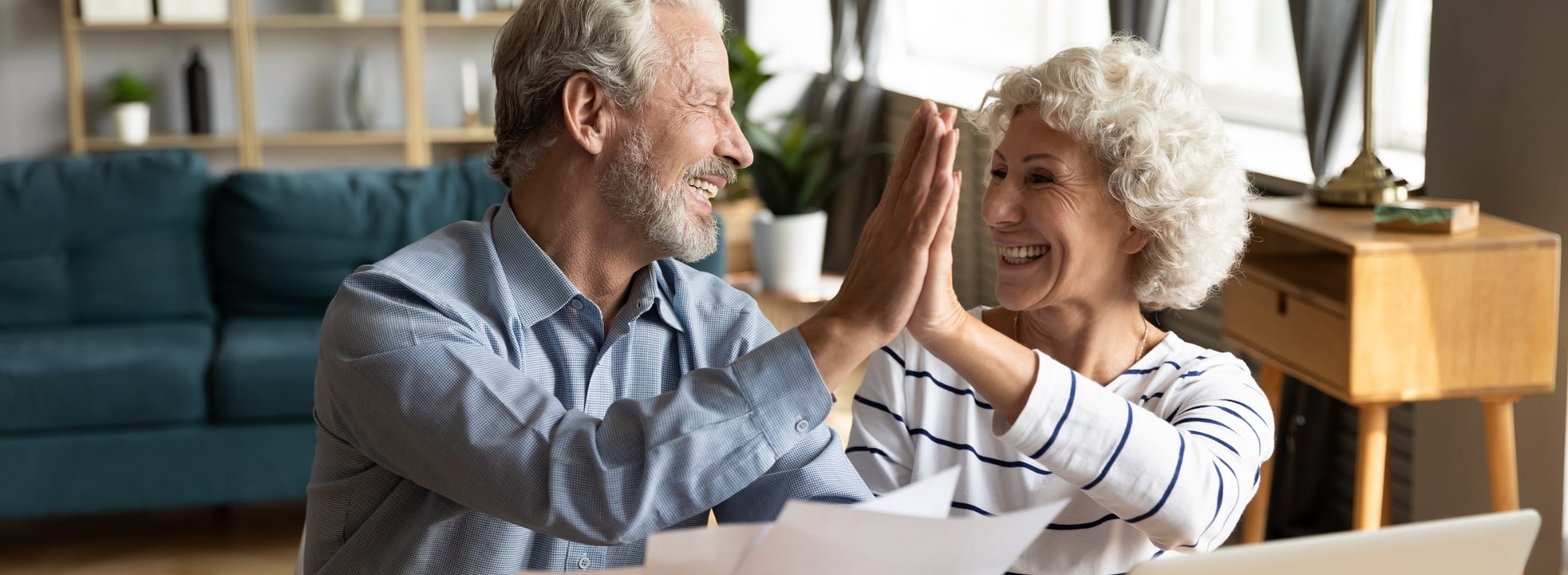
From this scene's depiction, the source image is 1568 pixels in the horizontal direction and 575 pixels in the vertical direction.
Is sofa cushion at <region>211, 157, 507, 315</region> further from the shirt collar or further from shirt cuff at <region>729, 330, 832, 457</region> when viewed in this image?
shirt cuff at <region>729, 330, 832, 457</region>

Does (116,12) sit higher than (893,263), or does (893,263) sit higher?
(116,12)

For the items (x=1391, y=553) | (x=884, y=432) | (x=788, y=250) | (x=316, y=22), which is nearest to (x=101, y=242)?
(x=788, y=250)

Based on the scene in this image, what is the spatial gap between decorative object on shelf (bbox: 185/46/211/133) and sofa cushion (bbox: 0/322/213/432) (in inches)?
128

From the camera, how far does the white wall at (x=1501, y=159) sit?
2461 mm

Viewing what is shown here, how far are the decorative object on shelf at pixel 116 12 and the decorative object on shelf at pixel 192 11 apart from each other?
0.06 meters

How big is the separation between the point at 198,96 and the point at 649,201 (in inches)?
222

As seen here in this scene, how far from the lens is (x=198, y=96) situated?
6.35 metres

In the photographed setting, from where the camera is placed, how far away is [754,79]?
227 inches

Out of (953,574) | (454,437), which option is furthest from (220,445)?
(953,574)

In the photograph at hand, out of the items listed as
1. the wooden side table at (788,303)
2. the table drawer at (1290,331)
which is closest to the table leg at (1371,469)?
the table drawer at (1290,331)

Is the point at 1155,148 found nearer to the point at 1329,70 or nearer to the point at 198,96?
the point at 1329,70

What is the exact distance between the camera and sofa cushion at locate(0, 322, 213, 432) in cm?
322

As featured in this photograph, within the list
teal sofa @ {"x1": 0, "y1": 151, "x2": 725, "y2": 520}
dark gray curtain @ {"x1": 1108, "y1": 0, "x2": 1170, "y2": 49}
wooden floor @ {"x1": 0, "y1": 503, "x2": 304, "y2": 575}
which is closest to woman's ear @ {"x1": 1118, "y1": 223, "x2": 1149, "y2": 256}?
teal sofa @ {"x1": 0, "y1": 151, "x2": 725, "y2": 520}

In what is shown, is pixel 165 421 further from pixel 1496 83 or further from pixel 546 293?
pixel 1496 83
